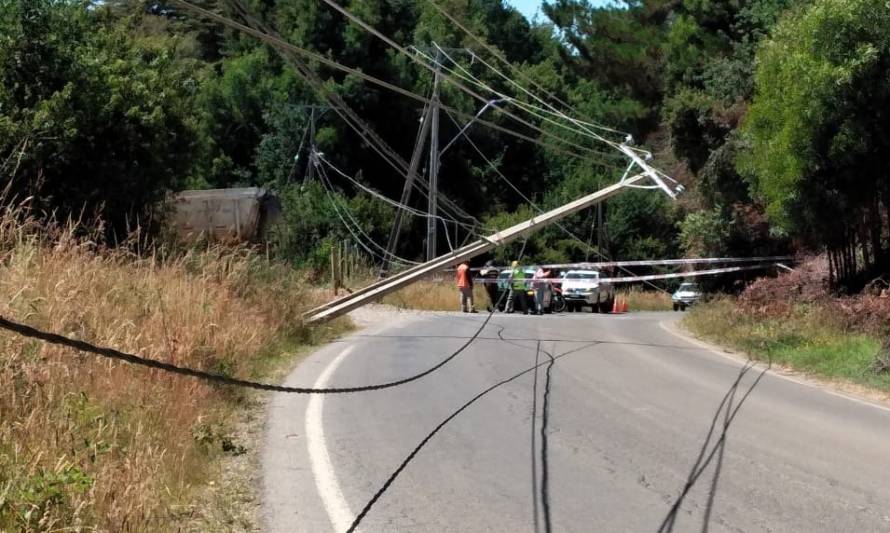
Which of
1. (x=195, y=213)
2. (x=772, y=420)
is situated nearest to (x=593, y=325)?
(x=195, y=213)

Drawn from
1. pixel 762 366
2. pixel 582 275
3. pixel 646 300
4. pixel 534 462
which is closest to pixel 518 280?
pixel 582 275

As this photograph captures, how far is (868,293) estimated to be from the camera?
62.6 ft

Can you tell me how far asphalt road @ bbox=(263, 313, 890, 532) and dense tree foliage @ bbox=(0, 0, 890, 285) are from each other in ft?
17.2

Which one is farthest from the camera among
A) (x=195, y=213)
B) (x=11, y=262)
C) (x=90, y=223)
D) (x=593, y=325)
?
(x=195, y=213)

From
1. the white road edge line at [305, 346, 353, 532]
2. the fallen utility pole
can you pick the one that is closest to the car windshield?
the fallen utility pole

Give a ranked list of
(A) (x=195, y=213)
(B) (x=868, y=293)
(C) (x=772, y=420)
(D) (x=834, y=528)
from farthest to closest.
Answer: (A) (x=195, y=213) → (B) (x=868, y=293) → (C) (x=772, y=420) → (D) (x=834, y=528)

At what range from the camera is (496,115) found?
59938 millimetres

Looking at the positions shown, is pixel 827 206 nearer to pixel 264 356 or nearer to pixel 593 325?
pixel 593 325

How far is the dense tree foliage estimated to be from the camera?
A: 17438mm

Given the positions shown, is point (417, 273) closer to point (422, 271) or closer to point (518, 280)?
point (422, 271)

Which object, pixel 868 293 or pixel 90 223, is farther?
pixel 868 293

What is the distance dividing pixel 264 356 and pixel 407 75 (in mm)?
40724

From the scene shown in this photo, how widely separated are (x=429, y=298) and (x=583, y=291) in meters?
9.21

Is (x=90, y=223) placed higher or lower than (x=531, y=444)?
higher
